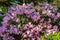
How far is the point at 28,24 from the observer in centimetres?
680

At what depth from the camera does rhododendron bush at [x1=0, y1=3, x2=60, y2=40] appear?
6.79 m

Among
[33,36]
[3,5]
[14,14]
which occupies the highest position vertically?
[14,14]

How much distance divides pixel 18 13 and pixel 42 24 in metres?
0.64

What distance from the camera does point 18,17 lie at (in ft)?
22.7

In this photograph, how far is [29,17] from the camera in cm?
683

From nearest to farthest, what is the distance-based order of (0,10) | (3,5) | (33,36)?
1. (33,36)
2. (0,10)
3. (3,5)

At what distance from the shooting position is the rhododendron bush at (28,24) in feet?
22.3

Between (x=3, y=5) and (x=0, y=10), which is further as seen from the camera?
(x=3, y=5)

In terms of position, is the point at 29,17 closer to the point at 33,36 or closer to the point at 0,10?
the point at 33,36

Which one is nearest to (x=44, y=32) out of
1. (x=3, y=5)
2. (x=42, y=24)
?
(x=42, y=24)

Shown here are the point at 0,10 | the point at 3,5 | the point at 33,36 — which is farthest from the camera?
the point at 3,5

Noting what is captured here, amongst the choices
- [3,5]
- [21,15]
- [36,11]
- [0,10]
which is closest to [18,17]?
[21,15]

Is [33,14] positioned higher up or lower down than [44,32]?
higher up

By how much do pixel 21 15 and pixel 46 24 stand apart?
65 cm
